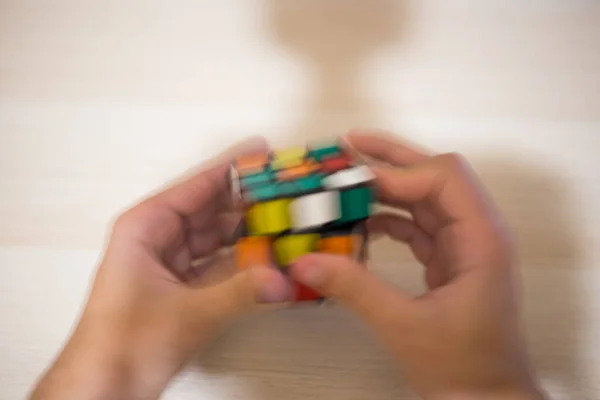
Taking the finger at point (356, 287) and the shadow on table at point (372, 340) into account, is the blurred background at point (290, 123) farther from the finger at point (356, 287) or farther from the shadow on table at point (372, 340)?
the finger at point (356, 287)

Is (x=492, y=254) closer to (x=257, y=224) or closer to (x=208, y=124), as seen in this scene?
(x=257, y=224)

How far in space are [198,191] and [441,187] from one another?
0.75ft

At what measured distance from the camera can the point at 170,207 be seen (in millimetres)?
595

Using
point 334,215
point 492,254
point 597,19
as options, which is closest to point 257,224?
point 334,215

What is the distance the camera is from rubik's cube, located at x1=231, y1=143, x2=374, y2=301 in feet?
1.69

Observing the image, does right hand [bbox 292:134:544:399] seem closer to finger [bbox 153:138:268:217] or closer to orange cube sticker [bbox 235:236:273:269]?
orange cube sticker [bbox 235:236:273:269]

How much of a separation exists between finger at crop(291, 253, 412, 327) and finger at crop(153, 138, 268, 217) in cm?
15

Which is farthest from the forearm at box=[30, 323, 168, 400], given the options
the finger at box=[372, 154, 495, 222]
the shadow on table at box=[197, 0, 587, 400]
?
the finger at box=[372, 154, 495, 222]

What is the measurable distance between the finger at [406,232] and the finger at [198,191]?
0.16m

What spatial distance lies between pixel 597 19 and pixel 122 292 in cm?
68

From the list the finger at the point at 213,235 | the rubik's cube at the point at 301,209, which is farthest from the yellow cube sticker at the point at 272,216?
the finger at the point at 213,235

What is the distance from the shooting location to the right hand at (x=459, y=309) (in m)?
0.47

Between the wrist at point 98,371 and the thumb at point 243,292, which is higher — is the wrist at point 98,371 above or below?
below

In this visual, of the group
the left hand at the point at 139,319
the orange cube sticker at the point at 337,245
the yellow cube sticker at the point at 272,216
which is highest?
the yellow cube sticker at the point at 272,216
